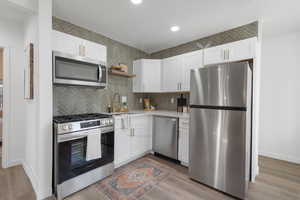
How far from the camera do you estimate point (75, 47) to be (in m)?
2.19

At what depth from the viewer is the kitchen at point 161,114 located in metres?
1.80

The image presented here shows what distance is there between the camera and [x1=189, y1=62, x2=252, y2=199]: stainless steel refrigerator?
174cm

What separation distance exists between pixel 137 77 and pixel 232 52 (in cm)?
218

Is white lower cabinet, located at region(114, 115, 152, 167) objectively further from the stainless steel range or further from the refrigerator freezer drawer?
the refrigerator freezer drawer

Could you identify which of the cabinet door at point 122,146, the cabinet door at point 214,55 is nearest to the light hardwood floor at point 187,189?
the cabinet door at point 122,146

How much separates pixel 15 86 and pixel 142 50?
2957mm

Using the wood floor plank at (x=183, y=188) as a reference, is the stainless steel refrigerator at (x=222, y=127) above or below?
above

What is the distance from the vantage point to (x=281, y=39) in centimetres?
296

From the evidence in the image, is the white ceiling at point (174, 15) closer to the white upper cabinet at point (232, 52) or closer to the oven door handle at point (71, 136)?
the white upper cabinet at point (232, 52)

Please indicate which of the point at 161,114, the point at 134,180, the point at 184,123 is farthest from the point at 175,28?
the point at 134,180

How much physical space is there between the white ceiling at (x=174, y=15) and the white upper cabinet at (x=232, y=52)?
1.48ft

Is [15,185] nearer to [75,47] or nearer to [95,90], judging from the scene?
[95,90]

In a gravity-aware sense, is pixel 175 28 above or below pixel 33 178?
above

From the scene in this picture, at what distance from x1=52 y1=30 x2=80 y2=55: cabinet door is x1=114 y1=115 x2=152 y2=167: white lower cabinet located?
4.39ft
